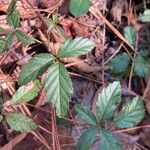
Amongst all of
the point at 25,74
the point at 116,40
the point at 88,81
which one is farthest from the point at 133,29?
the point at 25,74

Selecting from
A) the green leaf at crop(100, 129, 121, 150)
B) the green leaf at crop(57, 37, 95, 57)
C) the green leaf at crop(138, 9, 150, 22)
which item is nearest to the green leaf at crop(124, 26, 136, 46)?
the green leaf at crop(138, 9, 150, 22)

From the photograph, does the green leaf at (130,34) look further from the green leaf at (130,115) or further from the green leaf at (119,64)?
the green leaf at (130,115)

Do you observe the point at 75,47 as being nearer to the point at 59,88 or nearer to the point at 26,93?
the point at 59,88

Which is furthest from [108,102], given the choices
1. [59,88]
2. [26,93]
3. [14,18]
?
[14,18]

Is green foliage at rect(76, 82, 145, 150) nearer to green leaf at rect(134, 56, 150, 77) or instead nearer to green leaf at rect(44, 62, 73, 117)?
green leaf at rect(44, 62, 73, 117)

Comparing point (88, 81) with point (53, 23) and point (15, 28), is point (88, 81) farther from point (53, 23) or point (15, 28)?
point (15, 28)

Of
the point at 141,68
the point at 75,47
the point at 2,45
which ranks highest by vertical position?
the point at 2,45
